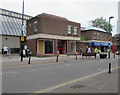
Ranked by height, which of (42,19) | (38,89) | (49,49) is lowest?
(38,89)

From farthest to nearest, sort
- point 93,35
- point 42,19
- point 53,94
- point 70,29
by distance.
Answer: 1. point 93,35
2. point 70,29
3. point 42,19
4. point 53,94

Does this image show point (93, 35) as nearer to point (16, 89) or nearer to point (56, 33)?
point (56, 33)

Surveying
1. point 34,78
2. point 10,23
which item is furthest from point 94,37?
point 34,78

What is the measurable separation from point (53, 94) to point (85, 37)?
35.9 metres

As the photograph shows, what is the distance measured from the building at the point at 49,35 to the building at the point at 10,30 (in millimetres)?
6959

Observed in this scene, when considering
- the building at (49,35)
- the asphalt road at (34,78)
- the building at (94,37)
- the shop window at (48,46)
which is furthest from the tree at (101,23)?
the asphalt road at (34,78)

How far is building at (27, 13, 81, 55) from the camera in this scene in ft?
78.8

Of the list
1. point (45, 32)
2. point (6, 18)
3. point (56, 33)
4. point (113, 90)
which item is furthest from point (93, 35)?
point (113, 90)

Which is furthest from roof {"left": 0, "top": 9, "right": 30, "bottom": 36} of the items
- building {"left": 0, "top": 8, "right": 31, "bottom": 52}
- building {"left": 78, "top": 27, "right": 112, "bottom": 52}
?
building {"left": 78, "top": 27, "right": 112, "bottom": 52}

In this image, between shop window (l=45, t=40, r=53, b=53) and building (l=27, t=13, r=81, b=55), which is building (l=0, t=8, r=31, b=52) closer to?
building (l=27, t=13, r=81, b=55)

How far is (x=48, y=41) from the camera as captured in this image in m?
25.1

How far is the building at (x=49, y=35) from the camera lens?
2403cm

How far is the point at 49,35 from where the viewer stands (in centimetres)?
2453

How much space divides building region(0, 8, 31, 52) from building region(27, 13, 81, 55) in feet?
22.8
